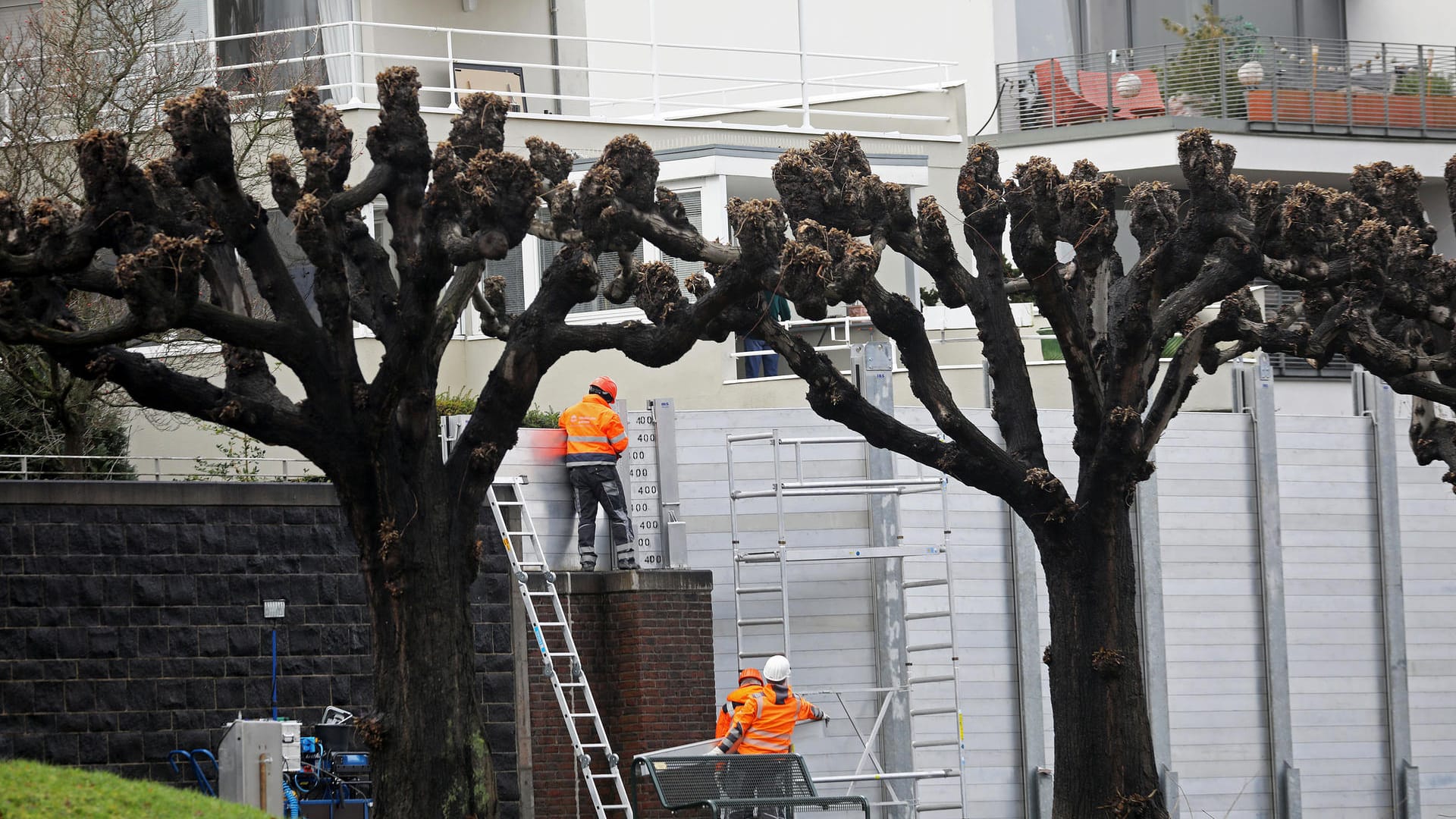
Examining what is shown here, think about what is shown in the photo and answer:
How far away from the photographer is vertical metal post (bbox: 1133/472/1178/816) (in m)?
21.2

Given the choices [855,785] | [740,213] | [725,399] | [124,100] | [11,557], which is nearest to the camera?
[740,213]

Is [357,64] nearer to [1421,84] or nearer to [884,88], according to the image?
[884,88]

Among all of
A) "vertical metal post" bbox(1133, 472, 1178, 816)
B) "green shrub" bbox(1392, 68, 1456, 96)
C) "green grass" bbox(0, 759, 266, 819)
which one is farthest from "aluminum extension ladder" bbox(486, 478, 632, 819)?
"green shrub" bbox(1392, 68, 1456, 96)

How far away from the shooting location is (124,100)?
2197 cm

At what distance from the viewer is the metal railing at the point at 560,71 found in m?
24.7

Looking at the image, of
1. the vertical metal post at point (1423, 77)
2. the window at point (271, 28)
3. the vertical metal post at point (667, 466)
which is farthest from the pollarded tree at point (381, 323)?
the vertical metal post at point (1423, 77)

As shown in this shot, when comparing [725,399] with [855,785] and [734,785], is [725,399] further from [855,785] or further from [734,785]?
[734,785]

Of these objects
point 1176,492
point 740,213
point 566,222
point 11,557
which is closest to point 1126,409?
point 740,213

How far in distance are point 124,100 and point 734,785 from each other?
1142 centimetres

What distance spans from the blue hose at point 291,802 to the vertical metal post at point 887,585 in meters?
5.87

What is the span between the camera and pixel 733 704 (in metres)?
16.1

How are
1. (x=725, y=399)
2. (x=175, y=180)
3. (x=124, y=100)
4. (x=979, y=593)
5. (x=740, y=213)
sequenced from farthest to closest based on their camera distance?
(x=725, y=399) → (x=124, y=100) → (x=979, y=593) → (x=740, y=213) → (x=175, y=180)

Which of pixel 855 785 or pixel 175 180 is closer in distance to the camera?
pixel 175 180

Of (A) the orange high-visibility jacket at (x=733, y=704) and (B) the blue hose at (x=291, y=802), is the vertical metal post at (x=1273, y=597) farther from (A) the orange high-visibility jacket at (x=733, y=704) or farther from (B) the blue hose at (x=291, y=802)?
(B) the blue hose at (x=291, y=802)
